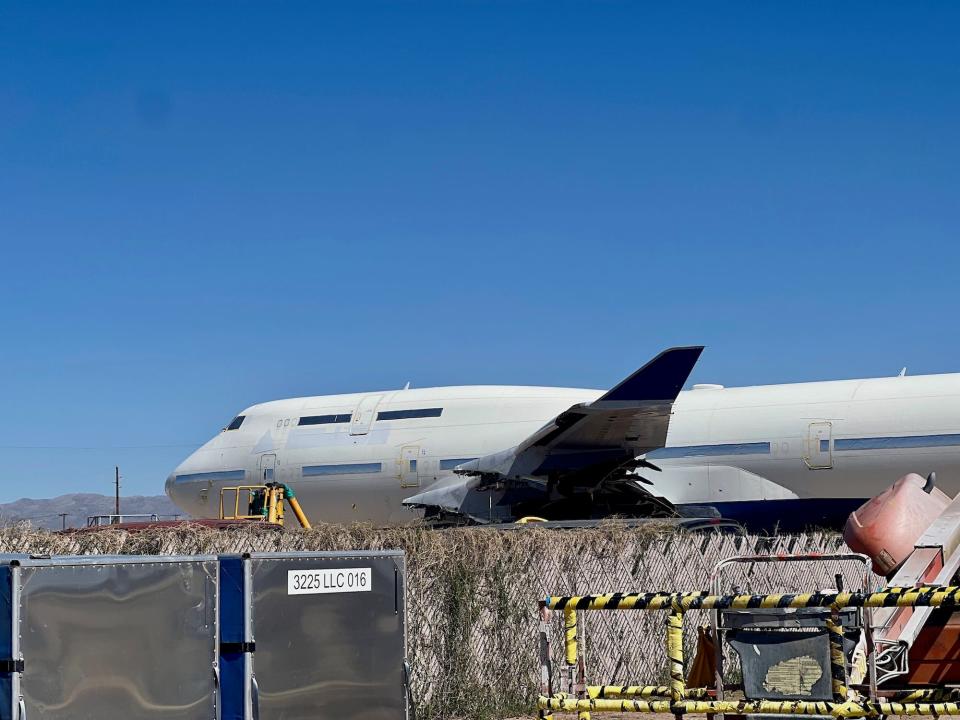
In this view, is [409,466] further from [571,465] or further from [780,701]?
[780,701]

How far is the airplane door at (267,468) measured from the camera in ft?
95.3

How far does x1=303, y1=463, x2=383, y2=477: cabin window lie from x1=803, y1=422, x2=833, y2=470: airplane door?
376 inches

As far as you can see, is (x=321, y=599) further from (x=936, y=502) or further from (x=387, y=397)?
(x=387, y=397)

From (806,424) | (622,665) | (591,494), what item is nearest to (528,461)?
(591,494)

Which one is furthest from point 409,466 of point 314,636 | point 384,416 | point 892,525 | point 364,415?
point 892,525

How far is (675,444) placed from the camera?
2445cm

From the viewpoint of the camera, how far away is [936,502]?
9875 mm

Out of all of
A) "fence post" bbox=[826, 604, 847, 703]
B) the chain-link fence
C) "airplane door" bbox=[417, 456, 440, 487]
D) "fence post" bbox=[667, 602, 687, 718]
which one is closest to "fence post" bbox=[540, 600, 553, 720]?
"fence post" bbox=[667, 602, 687, 718]

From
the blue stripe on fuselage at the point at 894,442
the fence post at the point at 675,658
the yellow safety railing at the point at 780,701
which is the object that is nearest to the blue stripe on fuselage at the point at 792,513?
the blue stripe on fuselage at the point at 894,442

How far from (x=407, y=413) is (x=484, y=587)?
1603 centimetres

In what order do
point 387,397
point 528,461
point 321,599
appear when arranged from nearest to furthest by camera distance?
point 321,599, point 528,461, point 387,397

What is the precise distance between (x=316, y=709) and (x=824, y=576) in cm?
991

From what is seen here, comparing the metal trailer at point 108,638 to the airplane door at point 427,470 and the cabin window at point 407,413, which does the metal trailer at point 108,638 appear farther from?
the cabin window at point 407,413

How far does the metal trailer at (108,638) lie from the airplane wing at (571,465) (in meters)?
12.5
